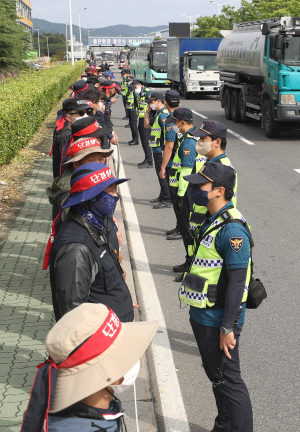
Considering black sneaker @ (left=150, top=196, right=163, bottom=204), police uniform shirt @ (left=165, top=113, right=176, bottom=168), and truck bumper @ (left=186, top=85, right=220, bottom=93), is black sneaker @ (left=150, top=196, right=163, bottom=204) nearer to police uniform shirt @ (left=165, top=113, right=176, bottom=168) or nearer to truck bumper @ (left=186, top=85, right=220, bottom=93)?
police uniform shirt @ (left=165, top=113, right=176, bottom=168)

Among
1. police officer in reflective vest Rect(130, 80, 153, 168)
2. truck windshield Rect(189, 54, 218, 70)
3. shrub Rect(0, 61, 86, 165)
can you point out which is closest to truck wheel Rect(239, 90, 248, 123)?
police officer in reflective vest Rect(130, 80, 153, 168)

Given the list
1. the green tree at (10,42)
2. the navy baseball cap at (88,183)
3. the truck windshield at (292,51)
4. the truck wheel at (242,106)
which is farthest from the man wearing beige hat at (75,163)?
the green tree at (10,42)

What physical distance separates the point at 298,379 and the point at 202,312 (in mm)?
1500

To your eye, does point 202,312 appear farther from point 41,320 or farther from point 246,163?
point 246,163

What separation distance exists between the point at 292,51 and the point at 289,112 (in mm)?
1767

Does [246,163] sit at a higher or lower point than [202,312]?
lower

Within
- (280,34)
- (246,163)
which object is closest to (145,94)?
(246,163)

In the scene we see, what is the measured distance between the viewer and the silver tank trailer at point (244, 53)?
57.5 ft

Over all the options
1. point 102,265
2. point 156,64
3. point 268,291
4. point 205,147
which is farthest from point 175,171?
point 156,64

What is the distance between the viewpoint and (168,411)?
4082 millimetres

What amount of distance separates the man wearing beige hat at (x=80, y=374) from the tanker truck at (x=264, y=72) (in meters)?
14.5

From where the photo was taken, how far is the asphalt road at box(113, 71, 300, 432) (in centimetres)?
417

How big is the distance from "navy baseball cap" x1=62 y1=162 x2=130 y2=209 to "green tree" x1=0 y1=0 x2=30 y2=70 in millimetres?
34650

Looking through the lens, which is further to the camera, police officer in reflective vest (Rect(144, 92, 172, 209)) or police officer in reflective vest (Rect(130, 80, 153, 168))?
police officer in reflective vest (Rect(130, 80, 153, 168))
